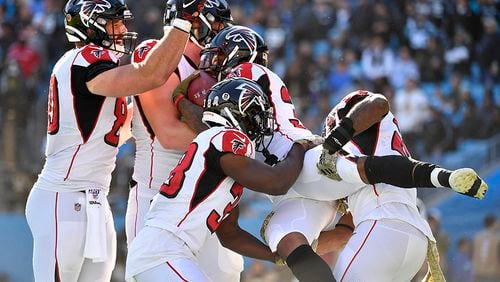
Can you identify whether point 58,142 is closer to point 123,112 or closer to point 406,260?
point 123,112

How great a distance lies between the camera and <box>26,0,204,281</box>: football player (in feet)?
19.2

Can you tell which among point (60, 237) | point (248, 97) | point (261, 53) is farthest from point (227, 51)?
point (60, 237)

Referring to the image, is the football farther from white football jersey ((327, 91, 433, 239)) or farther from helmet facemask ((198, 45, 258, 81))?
white football jersey ((327, 91, 433, 239))

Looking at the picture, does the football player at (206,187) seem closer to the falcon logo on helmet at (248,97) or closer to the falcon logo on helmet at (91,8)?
the falcon logo on helmet at (248,97)

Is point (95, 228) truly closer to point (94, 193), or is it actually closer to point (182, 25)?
point (94, 193)

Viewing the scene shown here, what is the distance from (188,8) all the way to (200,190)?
109 centimetres

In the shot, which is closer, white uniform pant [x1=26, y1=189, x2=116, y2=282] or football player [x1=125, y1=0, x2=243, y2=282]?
white uniform pant [x1=26, y1=189, x2=116, y2=282]

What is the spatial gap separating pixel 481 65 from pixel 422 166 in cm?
851

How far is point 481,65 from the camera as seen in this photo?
1336cm

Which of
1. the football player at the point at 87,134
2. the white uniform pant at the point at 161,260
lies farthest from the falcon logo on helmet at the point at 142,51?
the white uniform pant at the point at 161,260

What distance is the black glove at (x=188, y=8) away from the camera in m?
5.70

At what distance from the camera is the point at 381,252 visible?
5.39 meters

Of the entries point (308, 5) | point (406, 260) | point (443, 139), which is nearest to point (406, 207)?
point (406, 260)

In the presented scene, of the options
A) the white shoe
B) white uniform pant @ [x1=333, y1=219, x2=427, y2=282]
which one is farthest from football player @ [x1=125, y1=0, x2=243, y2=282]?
the white shoe
